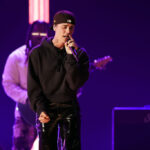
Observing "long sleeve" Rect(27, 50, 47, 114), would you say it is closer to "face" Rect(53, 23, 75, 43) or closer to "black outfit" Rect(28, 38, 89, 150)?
"black outfit" Rect(28, 38, 89, 150)

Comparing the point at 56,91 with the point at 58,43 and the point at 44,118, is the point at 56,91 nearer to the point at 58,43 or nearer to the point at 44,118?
the point at 44,118

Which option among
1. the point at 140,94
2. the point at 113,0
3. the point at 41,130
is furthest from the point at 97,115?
the point at 41,130

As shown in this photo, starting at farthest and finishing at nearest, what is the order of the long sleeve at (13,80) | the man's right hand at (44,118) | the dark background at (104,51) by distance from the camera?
1. the dark background at (104,51)
2. the long sleeve at (13,80)
3. the man's right hand at (44,118)

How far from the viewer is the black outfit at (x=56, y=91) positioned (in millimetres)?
1986

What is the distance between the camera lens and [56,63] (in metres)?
2.06

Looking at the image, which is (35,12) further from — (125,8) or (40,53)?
(40,53)

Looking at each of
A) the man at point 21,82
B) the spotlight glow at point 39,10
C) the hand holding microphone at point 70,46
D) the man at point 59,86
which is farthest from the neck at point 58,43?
the spotlight glow at point 39,10

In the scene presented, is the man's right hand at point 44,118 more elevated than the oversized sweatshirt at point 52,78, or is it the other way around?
the oversized sweatshirt at point 52,78

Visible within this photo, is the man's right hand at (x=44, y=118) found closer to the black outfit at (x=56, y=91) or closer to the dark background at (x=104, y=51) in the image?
the black outfit at (x=56, y=91)

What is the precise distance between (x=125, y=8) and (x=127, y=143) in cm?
197

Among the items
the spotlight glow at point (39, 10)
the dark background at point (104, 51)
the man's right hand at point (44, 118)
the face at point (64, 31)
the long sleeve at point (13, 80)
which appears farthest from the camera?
the dark background at point (104, 51)

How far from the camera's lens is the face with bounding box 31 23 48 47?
10.5 ft

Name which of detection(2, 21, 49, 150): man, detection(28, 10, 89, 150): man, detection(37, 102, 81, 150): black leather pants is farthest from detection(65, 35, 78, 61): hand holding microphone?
detection(2, 21, 49, 150): man

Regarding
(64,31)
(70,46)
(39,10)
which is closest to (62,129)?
(70,46)
